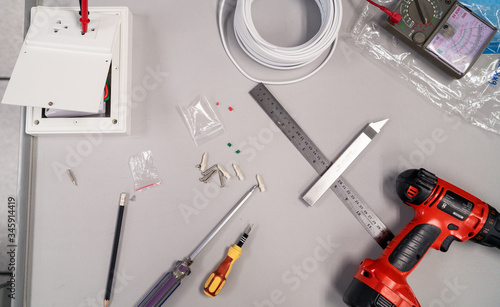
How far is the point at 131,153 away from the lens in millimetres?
992

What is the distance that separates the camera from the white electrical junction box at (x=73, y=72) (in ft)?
2.89

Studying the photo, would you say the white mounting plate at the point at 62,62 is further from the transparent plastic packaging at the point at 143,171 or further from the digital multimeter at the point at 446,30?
the digital multimeter at the point at 446,30

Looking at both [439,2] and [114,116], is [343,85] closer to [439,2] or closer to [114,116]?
[439,2]

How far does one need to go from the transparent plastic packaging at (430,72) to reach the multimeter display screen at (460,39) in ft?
0.22

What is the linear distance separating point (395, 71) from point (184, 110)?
738 millimetres

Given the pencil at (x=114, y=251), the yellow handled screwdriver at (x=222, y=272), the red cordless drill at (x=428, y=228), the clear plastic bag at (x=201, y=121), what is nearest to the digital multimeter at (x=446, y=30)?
the red cordless drill at (x=428, y=228)

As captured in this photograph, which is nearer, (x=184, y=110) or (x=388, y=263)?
(x=388, y=263)

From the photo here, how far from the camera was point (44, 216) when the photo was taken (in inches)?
37.9

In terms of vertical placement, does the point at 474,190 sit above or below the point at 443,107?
below

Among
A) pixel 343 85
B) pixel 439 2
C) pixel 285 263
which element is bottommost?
pixel 285 263

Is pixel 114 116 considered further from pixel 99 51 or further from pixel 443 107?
pixel 443 107

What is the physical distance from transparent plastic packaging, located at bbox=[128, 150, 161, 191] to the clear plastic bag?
160mm

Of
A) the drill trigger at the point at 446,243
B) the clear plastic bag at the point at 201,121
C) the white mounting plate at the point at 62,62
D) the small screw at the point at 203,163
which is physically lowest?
the drill trigger at the point at 446,243

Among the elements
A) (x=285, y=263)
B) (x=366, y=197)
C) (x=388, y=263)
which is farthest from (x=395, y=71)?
(x=285, y=263)
